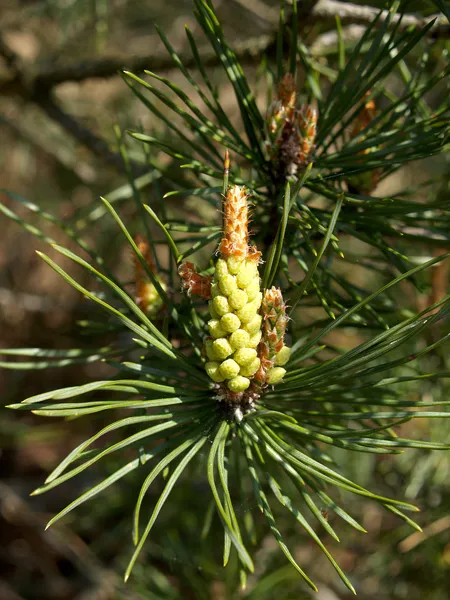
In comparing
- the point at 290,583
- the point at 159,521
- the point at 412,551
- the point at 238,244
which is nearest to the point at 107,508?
the point at 159,521

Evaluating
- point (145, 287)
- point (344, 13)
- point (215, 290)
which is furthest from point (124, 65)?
point (215, 290)

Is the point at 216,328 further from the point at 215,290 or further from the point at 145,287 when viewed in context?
the point at 145,287

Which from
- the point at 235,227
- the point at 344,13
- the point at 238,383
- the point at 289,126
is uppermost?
the point at 344,13

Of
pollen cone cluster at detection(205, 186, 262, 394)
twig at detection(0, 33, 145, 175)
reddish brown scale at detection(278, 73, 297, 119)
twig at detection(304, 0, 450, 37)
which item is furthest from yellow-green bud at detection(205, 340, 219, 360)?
twig at detection(0, 33, 145, 175)

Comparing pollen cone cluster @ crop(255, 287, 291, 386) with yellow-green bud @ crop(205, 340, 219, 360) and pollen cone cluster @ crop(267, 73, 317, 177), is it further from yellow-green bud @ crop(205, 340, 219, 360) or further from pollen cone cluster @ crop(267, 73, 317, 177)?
pollen cone cluster @ crop(267, 73, 317, 177)

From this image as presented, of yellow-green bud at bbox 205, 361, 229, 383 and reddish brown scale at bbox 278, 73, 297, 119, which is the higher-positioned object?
reddish brown scale at bbox 278, 73, 297, 119

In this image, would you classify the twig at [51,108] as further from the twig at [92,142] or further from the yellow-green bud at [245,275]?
the yellow-green bud at [245,275]

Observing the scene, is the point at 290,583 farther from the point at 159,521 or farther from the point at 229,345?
the point at 229,345
